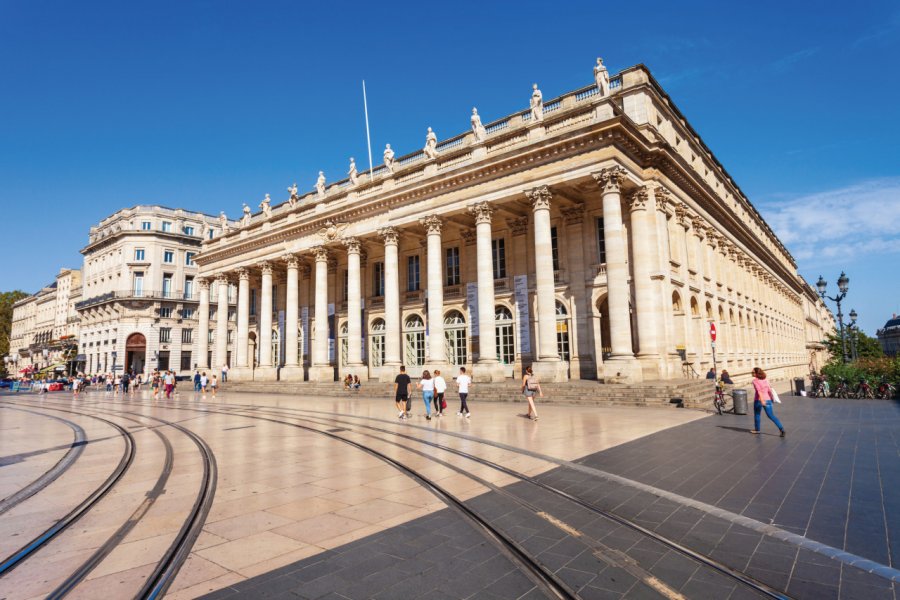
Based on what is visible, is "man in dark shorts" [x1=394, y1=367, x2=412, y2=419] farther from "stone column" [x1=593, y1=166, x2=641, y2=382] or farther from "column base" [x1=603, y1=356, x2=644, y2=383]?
"stone column" [x1=593, y1=166, x2=641, y2=382]

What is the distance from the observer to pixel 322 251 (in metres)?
31.7

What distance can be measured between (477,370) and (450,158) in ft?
37.8

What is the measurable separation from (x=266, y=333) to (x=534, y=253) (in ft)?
68.0

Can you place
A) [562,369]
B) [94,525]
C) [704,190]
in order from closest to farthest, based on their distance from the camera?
[94,525] → [562,369] → [704,190]

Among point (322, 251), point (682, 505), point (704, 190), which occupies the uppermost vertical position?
point (704, 190)

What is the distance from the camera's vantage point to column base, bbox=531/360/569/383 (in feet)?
69.5

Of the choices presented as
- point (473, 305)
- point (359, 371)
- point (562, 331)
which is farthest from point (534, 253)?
point (359, 371)

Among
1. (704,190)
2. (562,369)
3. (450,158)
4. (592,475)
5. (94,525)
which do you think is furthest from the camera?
(704,190)

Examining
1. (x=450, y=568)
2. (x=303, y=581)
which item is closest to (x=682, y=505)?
(x=450, y=568)

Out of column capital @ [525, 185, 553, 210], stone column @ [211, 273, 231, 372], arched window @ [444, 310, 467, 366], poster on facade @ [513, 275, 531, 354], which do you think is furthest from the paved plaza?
stone column @ [211, 273, 231, 372]

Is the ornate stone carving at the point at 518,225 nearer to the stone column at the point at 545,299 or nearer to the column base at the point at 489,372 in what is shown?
the stone column at the point at 545,299

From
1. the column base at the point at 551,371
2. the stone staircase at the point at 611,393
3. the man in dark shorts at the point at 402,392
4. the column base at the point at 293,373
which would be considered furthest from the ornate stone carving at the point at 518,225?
the column base at the point at 293,373

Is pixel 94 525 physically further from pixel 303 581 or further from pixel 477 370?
pixel 477 370

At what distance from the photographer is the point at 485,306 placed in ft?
78.2
